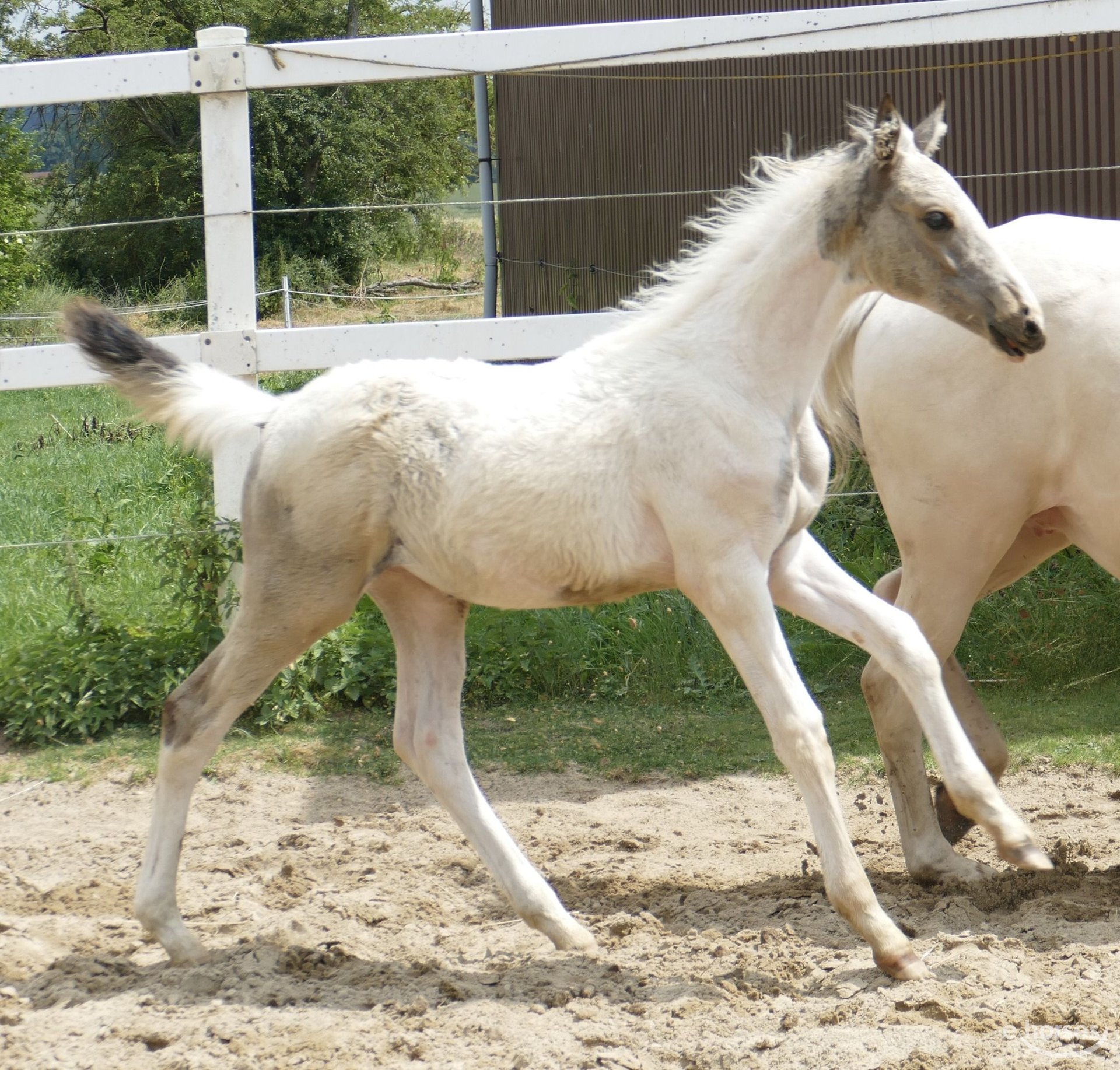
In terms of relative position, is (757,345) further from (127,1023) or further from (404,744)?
(127,1023)

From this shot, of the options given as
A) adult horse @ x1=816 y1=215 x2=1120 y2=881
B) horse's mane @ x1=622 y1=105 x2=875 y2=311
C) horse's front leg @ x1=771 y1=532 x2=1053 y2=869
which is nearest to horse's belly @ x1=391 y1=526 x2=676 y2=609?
horse's front leg @ x1=771 y1=532 x2=1053 y2=869

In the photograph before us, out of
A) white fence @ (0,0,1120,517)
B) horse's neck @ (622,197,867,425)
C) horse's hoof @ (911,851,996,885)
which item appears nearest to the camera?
horse's neck @ (622,197,867,425)

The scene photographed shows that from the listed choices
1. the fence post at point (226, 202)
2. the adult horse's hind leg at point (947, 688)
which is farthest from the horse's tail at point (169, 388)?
the adult horse's hind leg at point (947, 688)

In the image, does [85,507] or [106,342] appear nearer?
[106,342]

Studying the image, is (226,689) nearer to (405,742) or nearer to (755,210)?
(405,742)

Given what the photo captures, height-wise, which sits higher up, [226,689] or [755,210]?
[755,210]

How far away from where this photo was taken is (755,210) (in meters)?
3.24

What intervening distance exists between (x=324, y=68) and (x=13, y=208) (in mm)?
18356

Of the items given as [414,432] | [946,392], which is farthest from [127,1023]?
[946,392]

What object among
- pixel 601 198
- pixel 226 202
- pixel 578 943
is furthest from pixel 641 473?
pixel 601 198

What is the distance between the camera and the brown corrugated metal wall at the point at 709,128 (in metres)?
6.89

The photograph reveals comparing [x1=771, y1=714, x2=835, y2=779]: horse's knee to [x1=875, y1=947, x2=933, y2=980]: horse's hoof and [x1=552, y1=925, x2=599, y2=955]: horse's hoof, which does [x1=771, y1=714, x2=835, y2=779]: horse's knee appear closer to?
[x1=875, y1=947, x2=933, y2=980]: horse's hoof

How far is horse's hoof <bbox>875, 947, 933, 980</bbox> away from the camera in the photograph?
115 inches

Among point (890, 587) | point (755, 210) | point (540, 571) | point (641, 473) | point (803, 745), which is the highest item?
point (755, 210)
